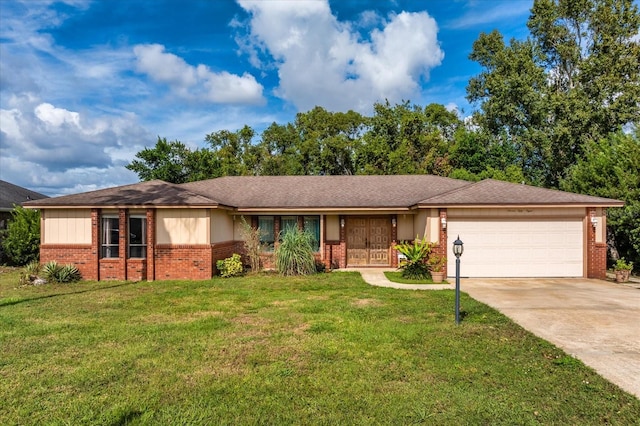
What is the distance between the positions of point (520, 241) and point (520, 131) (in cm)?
1565

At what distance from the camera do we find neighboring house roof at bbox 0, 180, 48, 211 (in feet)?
58.9

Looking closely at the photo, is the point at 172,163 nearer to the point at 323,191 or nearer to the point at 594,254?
the point at 323,191

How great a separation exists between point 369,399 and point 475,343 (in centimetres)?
251

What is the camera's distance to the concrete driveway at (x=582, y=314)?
4.92 meters

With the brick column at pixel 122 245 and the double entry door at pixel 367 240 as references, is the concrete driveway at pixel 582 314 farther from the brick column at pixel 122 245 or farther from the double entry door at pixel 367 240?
the brick column at pixel 122 245

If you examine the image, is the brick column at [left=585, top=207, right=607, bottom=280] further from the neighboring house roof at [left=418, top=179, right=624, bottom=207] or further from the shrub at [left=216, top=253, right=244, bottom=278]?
the shrub at [left=216, top=253, right=244, bottom=278]

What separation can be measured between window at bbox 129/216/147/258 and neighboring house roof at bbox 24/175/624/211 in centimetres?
68

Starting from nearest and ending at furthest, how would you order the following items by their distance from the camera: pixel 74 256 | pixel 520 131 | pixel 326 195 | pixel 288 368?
1. pixel 288 368
2. pixel 74 256
3. pixel 326 195
4. pixel 520 131

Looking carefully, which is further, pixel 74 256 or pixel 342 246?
pixel 342 246

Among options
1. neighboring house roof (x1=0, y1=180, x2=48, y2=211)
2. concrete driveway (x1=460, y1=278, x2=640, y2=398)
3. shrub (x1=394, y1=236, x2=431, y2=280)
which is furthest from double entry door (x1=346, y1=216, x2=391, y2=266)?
neighboring house roof (x1=0, y1=180, x2=48, y2=211)

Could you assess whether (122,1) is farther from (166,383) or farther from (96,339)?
(166,383)

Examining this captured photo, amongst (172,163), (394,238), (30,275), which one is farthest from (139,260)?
(172,163)

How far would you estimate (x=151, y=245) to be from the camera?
12.3 meters

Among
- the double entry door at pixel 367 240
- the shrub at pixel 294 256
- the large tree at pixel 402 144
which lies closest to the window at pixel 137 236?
the shrub at pixel 294 256
